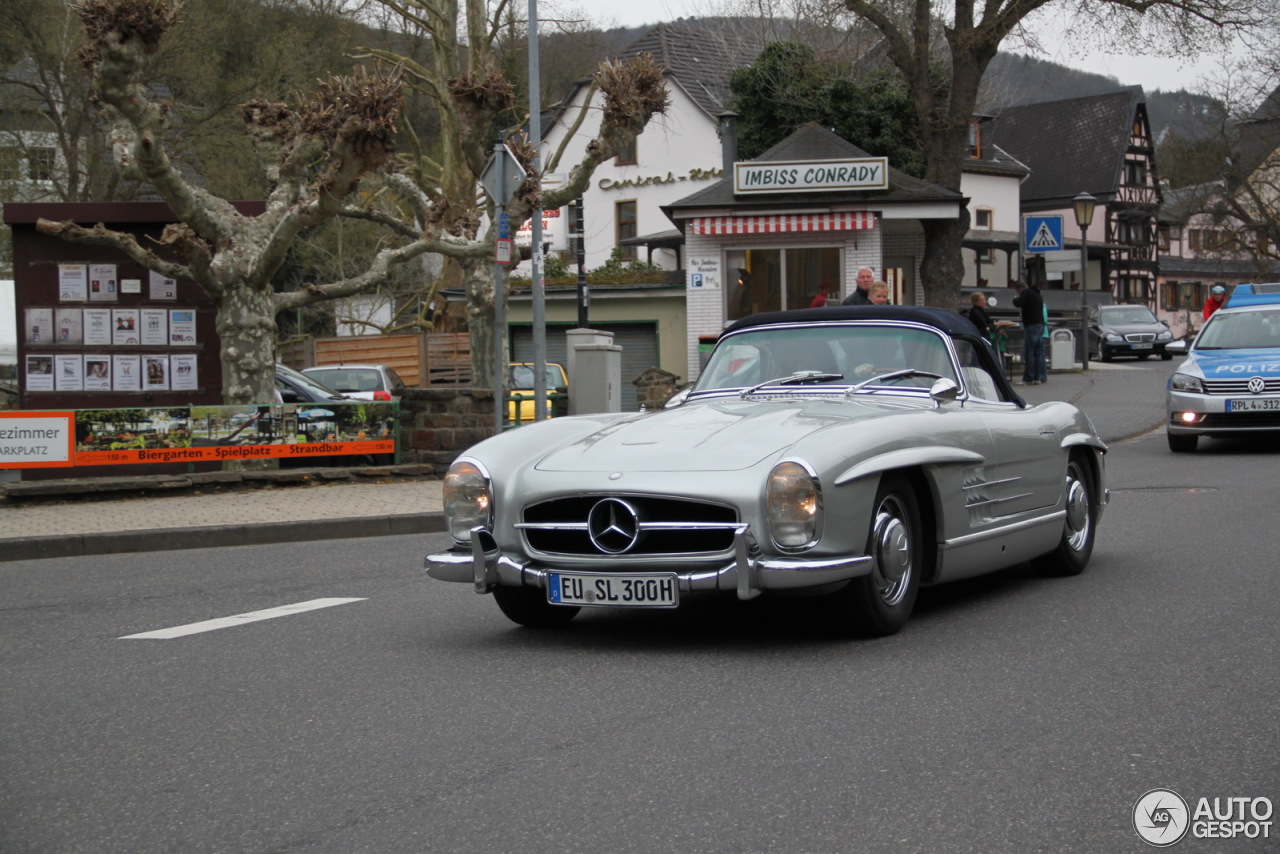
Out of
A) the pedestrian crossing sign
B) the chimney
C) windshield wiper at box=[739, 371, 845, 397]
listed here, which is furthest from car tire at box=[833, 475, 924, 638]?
the chimney

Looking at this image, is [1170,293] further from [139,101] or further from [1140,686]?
[1140,686]

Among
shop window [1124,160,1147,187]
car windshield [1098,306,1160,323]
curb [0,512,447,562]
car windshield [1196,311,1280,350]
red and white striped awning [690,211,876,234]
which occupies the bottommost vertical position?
curb [0,512,447,562]

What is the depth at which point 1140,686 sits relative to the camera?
5312 mm

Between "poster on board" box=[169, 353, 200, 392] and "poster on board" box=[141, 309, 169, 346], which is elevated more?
"poster on board" box=[141, 309, 169, 346]

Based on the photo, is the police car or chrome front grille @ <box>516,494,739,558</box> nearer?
chrome front grille @ <box>516,494,739,558</box>

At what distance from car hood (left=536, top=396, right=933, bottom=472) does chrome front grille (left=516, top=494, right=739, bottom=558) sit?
0.52 ft

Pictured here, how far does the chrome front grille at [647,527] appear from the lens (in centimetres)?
588

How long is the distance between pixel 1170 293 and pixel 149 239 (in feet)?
241

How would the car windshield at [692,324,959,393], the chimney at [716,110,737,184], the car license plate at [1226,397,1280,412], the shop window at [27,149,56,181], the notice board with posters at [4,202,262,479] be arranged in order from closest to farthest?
1. the car windshield at [692,324,959,393]
2. the car license plate at [1226,397,1280,412]
3. the notice board with posters at [4,202,262,479]
4. the shop window at [27,149,56,181]
5. the chimney at [716,110,737,184]

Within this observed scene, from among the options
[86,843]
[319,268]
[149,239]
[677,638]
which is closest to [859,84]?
[319,268]

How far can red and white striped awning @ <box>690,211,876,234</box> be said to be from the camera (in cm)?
3092

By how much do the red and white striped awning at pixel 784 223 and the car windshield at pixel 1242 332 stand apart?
14.4 m

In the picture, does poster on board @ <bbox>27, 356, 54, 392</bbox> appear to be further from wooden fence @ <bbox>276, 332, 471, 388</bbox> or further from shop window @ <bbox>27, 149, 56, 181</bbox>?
shop window @ <bbox>27, 149, 56, 181</bbox>

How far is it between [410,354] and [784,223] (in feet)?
28.5
